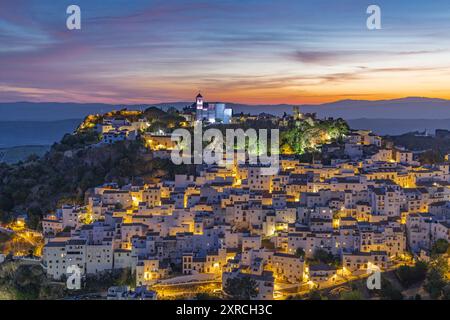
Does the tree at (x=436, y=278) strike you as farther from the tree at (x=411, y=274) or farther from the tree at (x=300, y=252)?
the tree at (x=300, y=252)

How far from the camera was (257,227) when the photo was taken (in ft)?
41.8

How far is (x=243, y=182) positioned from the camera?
14.9 metres

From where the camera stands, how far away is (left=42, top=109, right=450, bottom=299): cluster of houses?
36.0ft

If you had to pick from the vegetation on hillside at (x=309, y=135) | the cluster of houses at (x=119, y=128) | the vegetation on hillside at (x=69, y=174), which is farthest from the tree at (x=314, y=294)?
the cluster of houses at (x=119, y=128)

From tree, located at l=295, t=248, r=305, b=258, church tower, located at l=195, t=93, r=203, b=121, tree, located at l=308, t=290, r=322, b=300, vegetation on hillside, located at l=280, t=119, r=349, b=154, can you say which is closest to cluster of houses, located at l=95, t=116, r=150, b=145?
church tower, located at l=195, t=93, r=203, b=121

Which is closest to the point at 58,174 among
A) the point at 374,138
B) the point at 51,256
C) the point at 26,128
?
the point at 51,256

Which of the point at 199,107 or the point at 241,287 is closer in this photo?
the point at 241,287

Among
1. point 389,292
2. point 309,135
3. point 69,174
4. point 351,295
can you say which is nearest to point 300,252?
point 351,295

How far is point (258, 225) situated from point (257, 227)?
6cm

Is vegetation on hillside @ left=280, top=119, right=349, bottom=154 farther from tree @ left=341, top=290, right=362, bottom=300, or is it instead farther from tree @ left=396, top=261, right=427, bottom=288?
tree @ left=341, top=290, right=362, bottom=300

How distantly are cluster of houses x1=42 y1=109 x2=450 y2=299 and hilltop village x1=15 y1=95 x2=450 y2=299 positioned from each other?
2 cm

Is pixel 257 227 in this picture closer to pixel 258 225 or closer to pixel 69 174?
pixel 258 225

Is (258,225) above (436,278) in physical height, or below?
above

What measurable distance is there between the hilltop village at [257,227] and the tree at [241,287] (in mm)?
87
